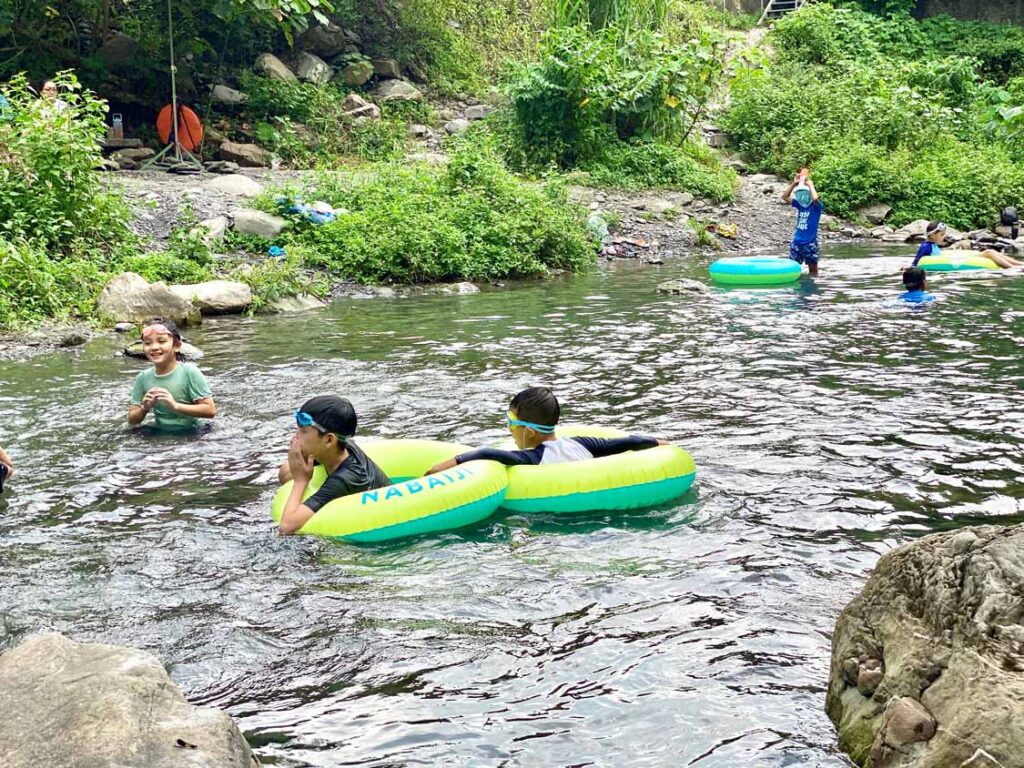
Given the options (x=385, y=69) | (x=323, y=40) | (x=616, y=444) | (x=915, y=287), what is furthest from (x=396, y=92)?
(x=616, y=444)

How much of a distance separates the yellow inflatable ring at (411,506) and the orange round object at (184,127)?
16.1m

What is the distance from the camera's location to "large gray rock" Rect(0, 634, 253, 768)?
275 cm

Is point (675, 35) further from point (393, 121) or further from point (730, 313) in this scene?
point (730, 313)

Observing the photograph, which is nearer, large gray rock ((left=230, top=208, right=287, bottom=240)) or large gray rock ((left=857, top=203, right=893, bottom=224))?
large gray rock ((left=230, top=208, right=287, bottom=240))

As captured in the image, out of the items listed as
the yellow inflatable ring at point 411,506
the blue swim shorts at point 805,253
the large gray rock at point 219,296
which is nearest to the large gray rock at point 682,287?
the blue swim shorts at point 805,253

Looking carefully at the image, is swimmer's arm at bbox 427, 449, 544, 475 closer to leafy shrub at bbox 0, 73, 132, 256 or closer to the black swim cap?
the black swim cap

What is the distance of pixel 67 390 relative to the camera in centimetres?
913

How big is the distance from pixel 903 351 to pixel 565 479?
5795 mm

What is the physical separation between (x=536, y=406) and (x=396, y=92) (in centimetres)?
2008

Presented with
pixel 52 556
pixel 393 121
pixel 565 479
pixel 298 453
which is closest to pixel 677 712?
pixel 565 479

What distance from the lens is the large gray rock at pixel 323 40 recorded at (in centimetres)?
2456

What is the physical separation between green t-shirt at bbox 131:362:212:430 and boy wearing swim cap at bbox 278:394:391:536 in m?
2.02

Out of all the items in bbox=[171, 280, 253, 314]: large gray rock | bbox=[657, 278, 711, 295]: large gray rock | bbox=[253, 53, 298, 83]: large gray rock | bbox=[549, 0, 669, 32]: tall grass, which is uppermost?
bbox=[549, 0, 669, 32]: tall grass

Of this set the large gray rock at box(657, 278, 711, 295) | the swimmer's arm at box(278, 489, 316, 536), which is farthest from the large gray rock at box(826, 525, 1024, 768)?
the large gray rock at box(657, 278, 711, 295)
